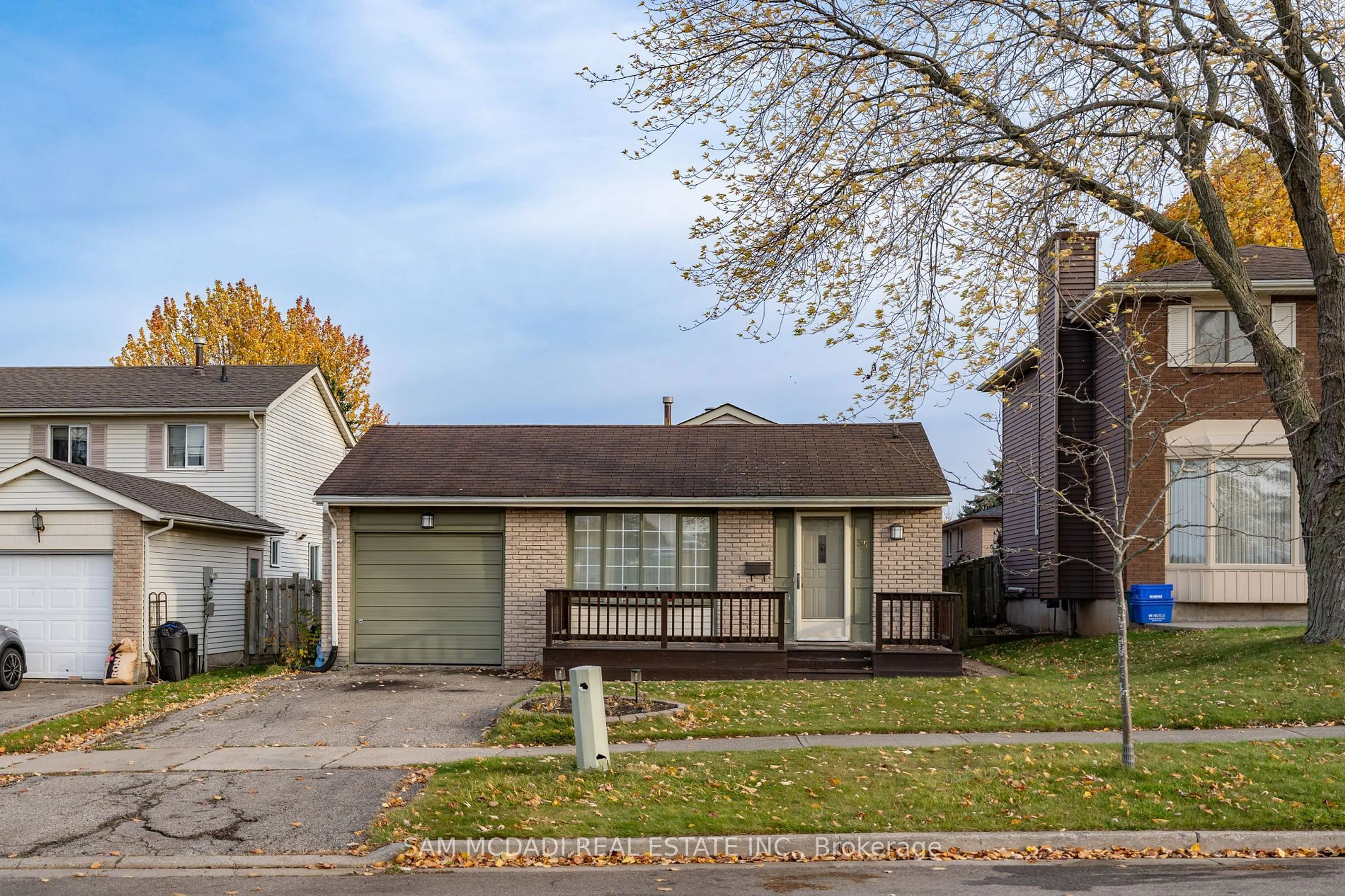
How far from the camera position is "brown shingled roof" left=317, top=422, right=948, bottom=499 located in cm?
1823

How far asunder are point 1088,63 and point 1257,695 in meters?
7.20

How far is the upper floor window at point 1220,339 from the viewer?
1900cm

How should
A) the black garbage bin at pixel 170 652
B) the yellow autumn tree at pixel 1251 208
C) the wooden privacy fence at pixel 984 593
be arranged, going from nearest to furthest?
the yellow autumn tree at pixel 1251 208 < the black garbage bin at pixel 170 652 < the wooden privacy fence at pixel 984 593

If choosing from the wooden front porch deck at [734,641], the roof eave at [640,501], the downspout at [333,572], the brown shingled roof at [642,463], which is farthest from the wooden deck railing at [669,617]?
the downspout at [333,572]

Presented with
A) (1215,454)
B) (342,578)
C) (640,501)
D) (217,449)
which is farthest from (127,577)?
(1215,454)

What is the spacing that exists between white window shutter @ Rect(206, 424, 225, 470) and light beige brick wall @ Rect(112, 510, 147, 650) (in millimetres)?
7134

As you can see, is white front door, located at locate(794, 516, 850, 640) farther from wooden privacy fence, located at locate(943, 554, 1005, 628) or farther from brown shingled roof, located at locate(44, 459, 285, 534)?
brown shingled roof, located at locate(44, 459, 285, 534)

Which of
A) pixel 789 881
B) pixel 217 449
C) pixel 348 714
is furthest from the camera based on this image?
pixel 217 449

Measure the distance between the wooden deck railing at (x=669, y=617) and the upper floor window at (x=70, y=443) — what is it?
13848 mm

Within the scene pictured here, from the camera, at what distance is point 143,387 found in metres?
26.5

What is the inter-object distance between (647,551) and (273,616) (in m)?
8.29

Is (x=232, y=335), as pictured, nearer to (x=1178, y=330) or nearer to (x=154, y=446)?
(x=154, y=446)

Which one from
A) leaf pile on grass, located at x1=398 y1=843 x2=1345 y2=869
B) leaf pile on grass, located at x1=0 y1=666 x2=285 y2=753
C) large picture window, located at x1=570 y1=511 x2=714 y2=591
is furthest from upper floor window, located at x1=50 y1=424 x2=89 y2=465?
leaf pile on grass, located at x1=398 y1=843 x2=1345 y2=869

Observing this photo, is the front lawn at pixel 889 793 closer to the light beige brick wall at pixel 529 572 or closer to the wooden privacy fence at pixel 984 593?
the light beige brick wall at pixel 529 572
